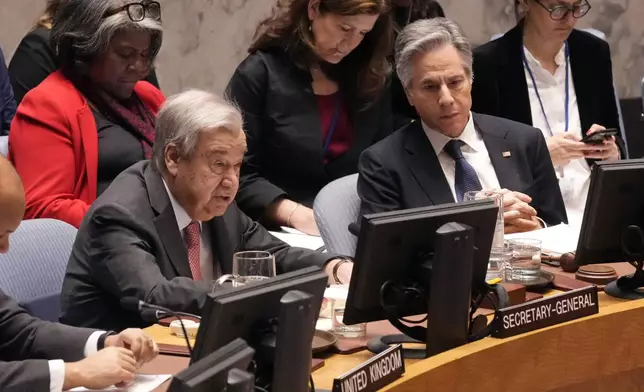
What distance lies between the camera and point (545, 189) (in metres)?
3.78

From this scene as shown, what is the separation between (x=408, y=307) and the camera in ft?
7.99

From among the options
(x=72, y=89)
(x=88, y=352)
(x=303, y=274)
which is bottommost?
(x=88, y=352)

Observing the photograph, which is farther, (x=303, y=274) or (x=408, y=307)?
(x=408, y=307)

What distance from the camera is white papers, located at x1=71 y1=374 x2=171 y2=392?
6.98 ft

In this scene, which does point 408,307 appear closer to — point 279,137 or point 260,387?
point 260,387

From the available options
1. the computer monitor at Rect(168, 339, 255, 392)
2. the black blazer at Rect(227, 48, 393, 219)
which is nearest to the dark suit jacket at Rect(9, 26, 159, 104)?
the black blazer at Rect(227, 48, 393, 219)

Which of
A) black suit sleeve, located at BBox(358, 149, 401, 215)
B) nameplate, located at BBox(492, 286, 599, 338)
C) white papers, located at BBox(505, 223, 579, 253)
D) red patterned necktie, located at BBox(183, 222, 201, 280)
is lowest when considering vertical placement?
nameplate, located at BBox(492, 286, 599, 338)

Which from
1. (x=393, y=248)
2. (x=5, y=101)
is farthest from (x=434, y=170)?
(x=5, y=101)

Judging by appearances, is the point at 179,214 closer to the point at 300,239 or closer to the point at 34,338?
the point at 34,338

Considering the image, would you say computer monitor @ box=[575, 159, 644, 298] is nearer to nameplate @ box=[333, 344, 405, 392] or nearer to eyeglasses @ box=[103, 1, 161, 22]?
nameplate @ box=[333, 344, 405, 392]

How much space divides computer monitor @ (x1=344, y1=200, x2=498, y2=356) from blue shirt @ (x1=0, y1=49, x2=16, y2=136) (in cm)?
261

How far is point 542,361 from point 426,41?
132 centimetres

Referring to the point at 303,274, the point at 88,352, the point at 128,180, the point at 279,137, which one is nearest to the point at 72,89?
the point at 279,137

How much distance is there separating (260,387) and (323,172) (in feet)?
7.51
